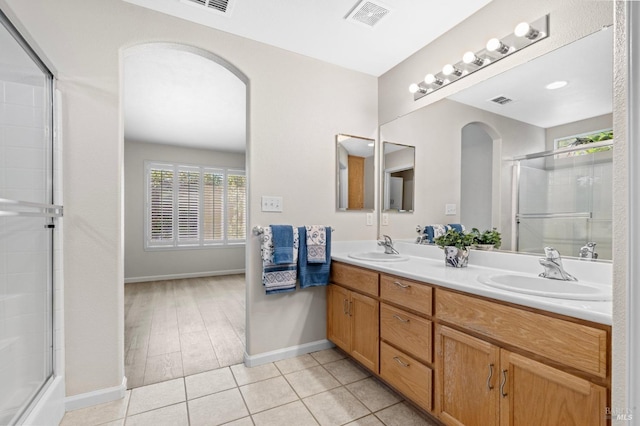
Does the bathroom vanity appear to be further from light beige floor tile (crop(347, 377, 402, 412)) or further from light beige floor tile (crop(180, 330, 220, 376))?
light beige floor tile (crop(180, 330, 220, 376))

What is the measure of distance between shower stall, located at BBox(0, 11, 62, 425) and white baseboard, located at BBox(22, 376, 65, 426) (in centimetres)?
2

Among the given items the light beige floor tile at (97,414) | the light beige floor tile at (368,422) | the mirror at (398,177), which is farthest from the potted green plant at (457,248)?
the light beige floor tile at (97,414)

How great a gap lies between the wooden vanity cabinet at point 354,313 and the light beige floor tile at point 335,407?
0.79 ft

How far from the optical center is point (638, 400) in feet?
2.22

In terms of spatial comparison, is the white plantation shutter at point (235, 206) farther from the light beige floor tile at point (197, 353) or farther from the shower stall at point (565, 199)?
the shower stall at point (565, 199)

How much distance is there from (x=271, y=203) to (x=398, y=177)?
117 cm

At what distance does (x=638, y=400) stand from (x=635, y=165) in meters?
0.54

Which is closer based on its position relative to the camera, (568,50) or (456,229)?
(568,50)

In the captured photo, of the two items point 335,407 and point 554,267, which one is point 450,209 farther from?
point 335,407

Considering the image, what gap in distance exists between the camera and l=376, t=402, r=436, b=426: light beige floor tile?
1.62m

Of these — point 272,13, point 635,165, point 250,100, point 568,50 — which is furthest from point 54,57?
point 568,50

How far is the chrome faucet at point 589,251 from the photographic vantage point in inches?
56.2

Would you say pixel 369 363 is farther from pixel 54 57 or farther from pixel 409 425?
pixel 54 57

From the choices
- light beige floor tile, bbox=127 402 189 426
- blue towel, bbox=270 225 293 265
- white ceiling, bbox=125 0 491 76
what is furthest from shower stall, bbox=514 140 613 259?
light beige floor tile, bbox=127 402 189 426
